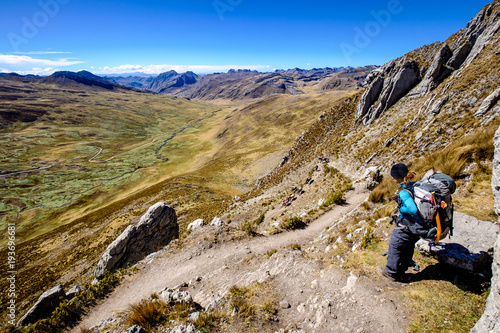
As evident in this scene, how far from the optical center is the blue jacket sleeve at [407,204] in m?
6.12

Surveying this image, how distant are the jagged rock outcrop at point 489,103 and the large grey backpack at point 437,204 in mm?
15648

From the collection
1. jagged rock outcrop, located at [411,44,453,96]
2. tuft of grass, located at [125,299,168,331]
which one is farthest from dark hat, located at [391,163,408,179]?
jagged rock outcrop, located at [411,44,453,96]

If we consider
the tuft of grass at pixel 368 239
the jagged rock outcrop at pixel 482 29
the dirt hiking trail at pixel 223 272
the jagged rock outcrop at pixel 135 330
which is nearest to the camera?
the jagged rock outcrop at pixel 135 330

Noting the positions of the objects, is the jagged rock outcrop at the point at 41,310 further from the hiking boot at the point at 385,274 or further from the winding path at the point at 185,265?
the hiking boot at the point at 385,274

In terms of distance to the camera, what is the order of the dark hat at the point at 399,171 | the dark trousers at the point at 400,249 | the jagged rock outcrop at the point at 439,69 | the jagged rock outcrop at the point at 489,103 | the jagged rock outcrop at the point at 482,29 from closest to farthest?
the dark trousers at the point at 400,249
the dark hat at the point at 399,171
the jagged rock outcrop at the point at 489,103
the jagged rock outcrop at the point at 482,29
the jagged rock outcrop at the point at 439,69

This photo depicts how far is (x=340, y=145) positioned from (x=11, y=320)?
45.8 m

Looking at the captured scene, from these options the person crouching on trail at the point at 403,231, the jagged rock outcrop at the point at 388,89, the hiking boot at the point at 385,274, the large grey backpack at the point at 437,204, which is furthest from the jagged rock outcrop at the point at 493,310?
the jagged rock outcrop at the point at 388,89

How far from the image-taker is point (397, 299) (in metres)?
6.47

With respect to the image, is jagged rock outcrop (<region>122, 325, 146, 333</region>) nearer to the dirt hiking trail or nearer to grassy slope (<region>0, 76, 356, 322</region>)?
the dirt hiking trail

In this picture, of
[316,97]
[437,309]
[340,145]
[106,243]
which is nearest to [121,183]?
[106,243]

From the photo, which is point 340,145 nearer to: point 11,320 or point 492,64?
point 492,64

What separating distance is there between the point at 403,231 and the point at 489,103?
1661cm

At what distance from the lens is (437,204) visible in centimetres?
575

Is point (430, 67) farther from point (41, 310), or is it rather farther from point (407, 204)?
point (41, 310)
